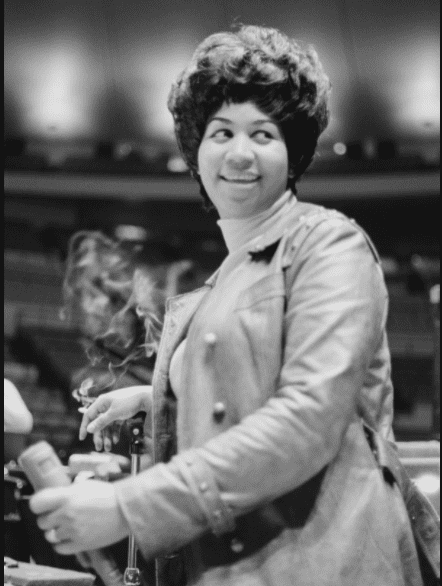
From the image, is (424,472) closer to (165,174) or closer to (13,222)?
(165,174)

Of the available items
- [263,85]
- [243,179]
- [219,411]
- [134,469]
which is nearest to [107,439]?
[134,469]

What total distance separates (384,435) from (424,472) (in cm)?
151

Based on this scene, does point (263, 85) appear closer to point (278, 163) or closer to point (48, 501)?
point (278, 163)

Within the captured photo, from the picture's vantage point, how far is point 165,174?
14.5 metres

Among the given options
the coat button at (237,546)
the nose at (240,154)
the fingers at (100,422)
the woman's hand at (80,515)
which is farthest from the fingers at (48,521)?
the nose at (240,154)

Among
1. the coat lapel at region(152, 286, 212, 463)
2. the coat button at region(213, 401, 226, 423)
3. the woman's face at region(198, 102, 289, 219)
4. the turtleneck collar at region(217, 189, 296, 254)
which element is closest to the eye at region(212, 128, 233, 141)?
the woman's face at region(198, 102, 289, 219)

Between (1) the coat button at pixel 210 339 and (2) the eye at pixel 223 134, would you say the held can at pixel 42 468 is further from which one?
(2) the eye at pixel 223 134

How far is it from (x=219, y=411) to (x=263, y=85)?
488 mm

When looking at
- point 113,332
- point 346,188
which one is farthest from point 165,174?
point 113,332

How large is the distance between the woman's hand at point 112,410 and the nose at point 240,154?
49 cm

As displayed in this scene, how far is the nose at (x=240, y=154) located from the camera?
1.31 metres

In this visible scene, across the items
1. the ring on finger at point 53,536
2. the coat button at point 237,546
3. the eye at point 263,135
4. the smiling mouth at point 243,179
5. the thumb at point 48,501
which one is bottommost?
the coat button at point 237,546

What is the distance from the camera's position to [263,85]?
4.35 ft

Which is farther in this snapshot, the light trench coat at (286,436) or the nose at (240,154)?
the nose at (240,154)
